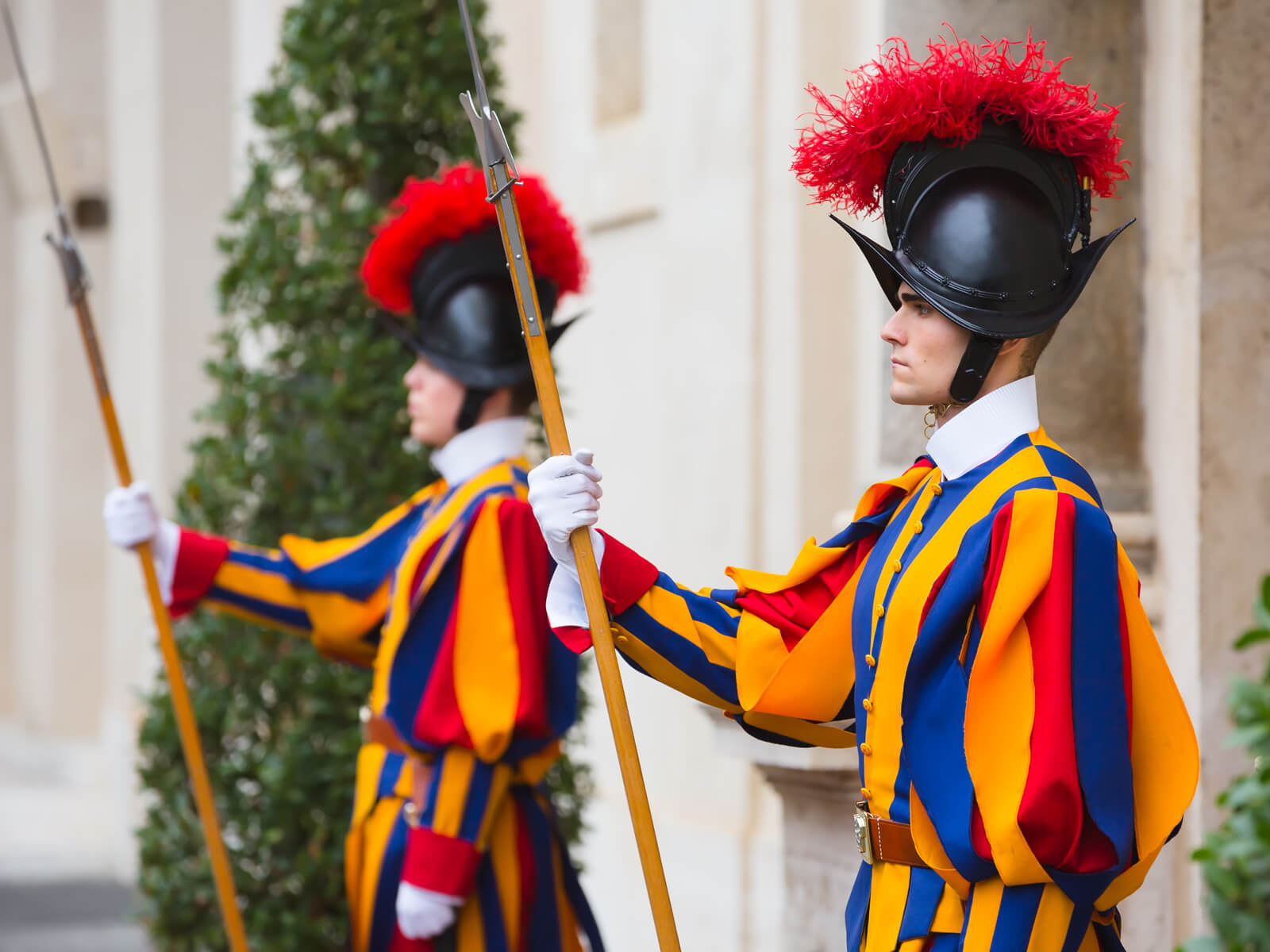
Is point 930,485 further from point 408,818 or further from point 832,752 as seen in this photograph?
point 408,818

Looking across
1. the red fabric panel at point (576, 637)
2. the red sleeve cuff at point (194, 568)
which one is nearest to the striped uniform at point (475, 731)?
the red sleeve cuff at point (194, 568)

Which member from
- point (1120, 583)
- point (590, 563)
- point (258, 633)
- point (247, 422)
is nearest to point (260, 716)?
point (258, 633)

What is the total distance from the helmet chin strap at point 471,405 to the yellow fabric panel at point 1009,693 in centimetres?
162

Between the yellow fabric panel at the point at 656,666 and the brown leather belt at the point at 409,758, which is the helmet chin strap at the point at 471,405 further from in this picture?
the yellow fabric panel at the point at 656,666

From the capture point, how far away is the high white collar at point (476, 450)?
130 inches

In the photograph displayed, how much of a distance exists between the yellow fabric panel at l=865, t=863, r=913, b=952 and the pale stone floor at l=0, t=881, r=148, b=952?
4.80 meters

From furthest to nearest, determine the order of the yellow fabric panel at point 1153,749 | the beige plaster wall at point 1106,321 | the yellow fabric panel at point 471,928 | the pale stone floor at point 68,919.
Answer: the pale stone floor at point 68,919 < the beige plaster wall at point 1106,321 < the yellow fabric panel at point 471,928 < the yellow fabric panel at point 1153,749

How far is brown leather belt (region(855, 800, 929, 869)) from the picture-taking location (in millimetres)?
2010

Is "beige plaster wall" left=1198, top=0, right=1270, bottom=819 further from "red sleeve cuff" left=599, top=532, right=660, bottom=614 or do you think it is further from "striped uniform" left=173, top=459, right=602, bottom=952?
"red sleeve cuff" left=599, top=532, right=660, bottom=614

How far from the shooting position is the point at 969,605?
194 cm

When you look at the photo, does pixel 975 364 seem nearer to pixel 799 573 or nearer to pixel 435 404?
pixel 799 573

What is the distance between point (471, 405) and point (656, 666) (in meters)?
1.25

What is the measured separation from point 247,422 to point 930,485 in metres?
2.28

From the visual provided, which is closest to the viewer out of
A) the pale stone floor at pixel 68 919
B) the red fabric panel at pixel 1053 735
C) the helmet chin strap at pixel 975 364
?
the red fabric panel at pixel 1053 735
